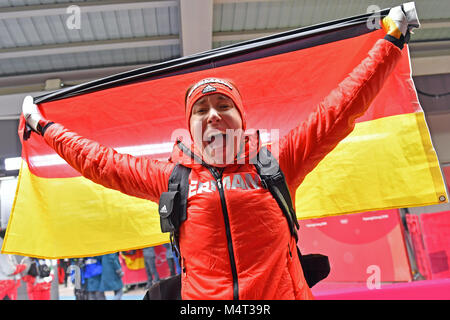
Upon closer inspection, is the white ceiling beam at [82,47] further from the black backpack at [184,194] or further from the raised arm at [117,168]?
the black backpack at [184,194]

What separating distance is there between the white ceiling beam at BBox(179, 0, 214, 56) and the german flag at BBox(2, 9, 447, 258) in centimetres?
131

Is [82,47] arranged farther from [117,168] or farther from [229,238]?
[229,238]

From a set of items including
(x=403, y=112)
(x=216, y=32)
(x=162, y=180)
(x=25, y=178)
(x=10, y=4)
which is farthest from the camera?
(x=216, y=32)

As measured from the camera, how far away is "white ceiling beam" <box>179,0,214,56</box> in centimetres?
306

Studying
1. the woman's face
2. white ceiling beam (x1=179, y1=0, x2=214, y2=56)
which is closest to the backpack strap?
the woman's face

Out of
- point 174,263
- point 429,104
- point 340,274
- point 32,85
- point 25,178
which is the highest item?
point 32,85

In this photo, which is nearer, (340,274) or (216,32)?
(216,32)

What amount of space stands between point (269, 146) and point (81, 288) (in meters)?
5.02

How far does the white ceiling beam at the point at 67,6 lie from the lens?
3.10m

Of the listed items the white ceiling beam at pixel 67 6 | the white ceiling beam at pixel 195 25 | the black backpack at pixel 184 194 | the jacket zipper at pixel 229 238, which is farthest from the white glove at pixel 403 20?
the white ceiling beam at pixel 67 6

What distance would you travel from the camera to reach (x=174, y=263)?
20.6ft

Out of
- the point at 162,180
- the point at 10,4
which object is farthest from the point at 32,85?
the point at 162,180

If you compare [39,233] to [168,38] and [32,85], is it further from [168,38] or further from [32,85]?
[32,85]

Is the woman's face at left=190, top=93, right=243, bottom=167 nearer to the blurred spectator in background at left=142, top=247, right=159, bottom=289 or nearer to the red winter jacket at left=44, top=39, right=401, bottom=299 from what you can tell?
the red winter jacket at left=44, top=39, right=401, bottom=299
